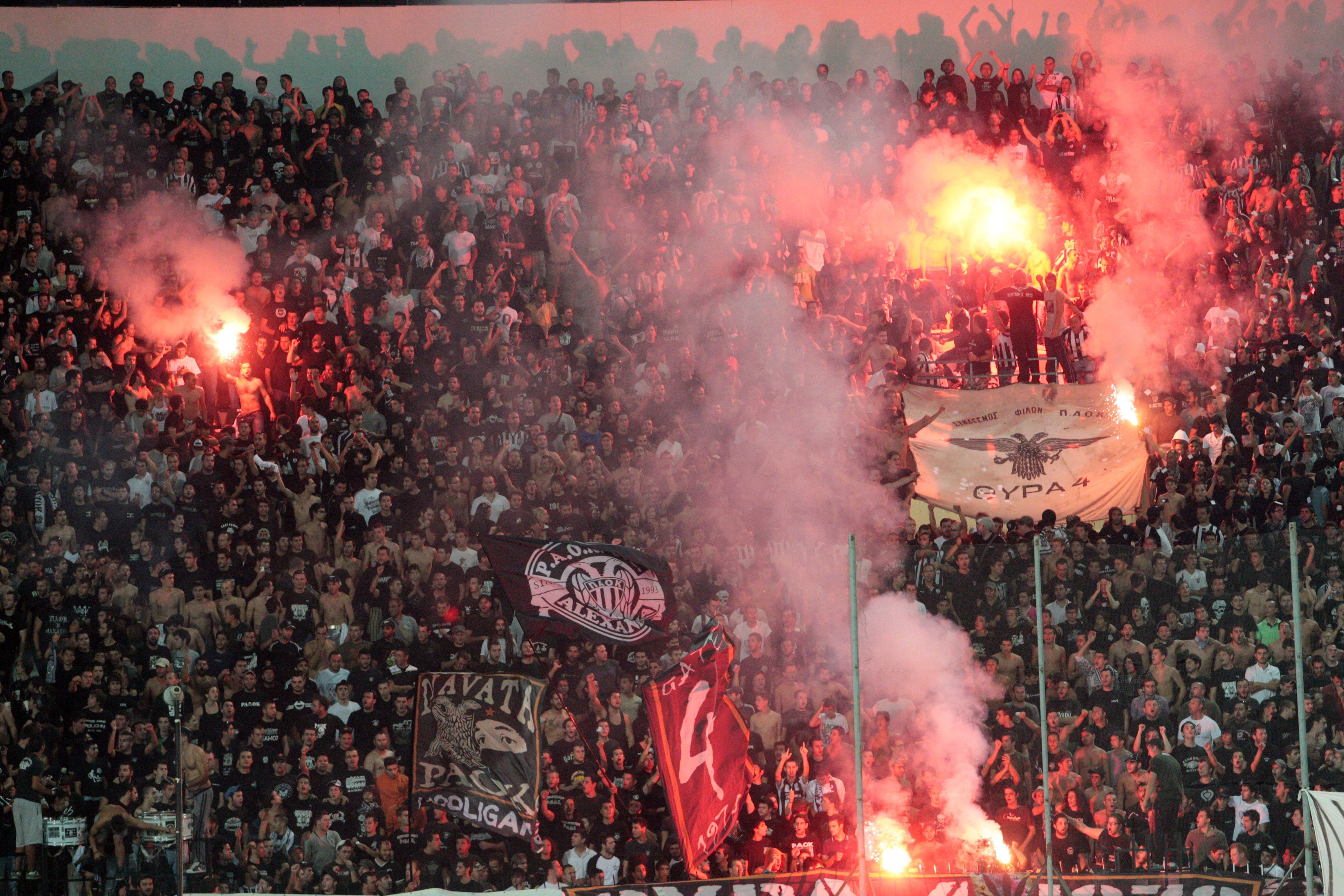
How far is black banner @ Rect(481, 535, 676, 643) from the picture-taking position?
12.9 metres

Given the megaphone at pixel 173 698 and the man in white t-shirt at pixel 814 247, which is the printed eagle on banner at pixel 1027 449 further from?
the megaphone at pixel 173 698

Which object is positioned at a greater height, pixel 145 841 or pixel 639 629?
pixel 639 629

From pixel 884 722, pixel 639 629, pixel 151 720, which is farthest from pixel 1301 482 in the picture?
pixel 151 720

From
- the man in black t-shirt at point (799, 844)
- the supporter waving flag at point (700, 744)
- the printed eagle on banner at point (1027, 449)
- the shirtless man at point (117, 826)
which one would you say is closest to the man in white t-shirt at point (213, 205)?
the shirtless man at point (117, 826)

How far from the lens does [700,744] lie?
10945mm

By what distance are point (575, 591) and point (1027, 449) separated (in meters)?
5.28

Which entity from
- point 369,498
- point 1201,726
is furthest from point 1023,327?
point 369,498

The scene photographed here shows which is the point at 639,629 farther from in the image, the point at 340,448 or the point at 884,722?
the point at 340,448

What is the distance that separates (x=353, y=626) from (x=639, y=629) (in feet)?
7.73

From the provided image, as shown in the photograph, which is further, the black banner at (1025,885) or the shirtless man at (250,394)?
the shirtless man at (250,394)

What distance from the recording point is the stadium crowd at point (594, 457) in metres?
11.6

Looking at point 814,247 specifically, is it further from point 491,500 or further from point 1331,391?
point 1331,391

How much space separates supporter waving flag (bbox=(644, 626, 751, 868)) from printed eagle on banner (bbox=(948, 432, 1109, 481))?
5.53m

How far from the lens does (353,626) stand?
1329 centimetres
